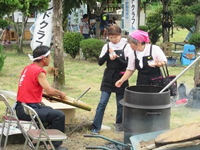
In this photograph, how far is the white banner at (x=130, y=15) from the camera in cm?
1572

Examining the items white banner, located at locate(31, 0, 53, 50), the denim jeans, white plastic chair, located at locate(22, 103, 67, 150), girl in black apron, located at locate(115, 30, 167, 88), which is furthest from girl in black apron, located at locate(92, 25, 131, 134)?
white banner, located at locate(31, 0, 53, 50)

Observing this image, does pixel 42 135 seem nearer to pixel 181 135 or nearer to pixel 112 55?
pixel 181 135

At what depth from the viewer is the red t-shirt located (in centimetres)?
525

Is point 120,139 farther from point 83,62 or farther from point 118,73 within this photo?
point 83,62

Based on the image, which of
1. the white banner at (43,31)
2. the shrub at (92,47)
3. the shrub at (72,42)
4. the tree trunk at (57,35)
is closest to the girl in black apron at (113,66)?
the tree trunk at (57,35)

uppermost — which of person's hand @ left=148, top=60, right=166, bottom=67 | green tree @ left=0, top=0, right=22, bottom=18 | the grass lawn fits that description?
green tree @ left=0, top=0, right=22, bottom=18

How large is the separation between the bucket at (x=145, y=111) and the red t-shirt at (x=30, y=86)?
3.88ft

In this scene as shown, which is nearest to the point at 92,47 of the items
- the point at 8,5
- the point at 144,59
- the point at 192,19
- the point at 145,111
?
the point at 192,19

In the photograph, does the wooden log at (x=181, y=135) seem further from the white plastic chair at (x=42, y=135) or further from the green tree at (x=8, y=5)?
the green tree at (x=8, y=5)

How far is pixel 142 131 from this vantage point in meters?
4.84

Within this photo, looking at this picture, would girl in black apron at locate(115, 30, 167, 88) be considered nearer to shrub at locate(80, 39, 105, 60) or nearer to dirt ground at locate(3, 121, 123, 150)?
dirt ground at locate(3, 121, 123, 150)

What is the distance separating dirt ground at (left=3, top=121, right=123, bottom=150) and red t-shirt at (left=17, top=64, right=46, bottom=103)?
0.89m

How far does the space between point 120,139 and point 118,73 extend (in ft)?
3.42

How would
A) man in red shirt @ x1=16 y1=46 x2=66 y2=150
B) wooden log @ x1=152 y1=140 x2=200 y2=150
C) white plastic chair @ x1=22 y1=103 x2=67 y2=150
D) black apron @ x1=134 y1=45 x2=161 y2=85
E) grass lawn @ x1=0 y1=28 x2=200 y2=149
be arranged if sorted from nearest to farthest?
1. wooden log @ x1=152 y1=140 x2=200 y2=150
2. white plastic chair @ x1=22 y1=103 x2=67 y2=150
3. man in red shirt @ x1=16 y1=46 x2=66 y2=150
4. black apron @ x1=134 y1=45 x2=161 y2=85
5. grass lawn @ x1=0 y1=28 x2=200 y2=149
